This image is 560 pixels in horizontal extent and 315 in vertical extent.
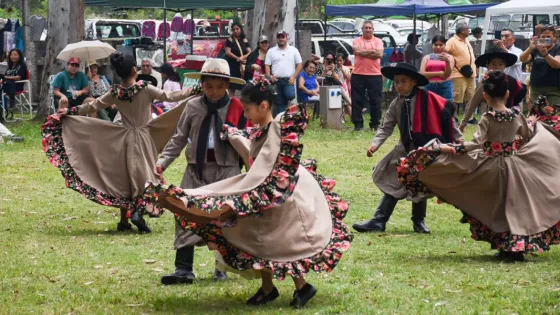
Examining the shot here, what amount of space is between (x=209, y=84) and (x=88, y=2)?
1628 cm

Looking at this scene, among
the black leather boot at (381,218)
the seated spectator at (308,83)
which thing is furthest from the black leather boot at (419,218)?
the seated spectator at (308,83)

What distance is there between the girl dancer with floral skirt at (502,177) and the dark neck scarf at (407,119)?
1075 millimetres

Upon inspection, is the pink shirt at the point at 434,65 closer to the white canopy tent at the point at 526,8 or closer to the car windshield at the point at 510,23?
the white canopy tent at the point at 526,8

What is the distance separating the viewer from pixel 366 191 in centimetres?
1332

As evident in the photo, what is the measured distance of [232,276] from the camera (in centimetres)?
810

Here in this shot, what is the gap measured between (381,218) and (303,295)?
3.54 metres

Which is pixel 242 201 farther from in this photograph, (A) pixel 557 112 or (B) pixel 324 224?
(A) pixel 557 112

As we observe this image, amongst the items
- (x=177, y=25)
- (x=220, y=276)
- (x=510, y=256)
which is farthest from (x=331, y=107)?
(x=220, y=276)

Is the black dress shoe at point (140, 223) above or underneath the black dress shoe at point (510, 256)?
underneath

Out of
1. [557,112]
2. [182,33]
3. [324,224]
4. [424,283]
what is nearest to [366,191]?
[557,112]

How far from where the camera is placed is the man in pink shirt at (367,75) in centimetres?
1984

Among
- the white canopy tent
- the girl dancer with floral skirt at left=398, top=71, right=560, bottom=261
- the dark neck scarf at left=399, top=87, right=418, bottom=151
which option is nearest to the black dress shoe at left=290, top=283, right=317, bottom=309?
the girl dancer with floral skirt at left=398, top=71, right=560, bottom=261

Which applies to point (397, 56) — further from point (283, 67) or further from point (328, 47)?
point (283, 67)

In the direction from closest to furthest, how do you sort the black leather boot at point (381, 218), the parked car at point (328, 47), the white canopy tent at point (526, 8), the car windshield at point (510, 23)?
the black leather boot at point (381, 218), the white canopy tent at point (526, 8), the car windshield at point (510, 23), the parked car at point (328, 47)
